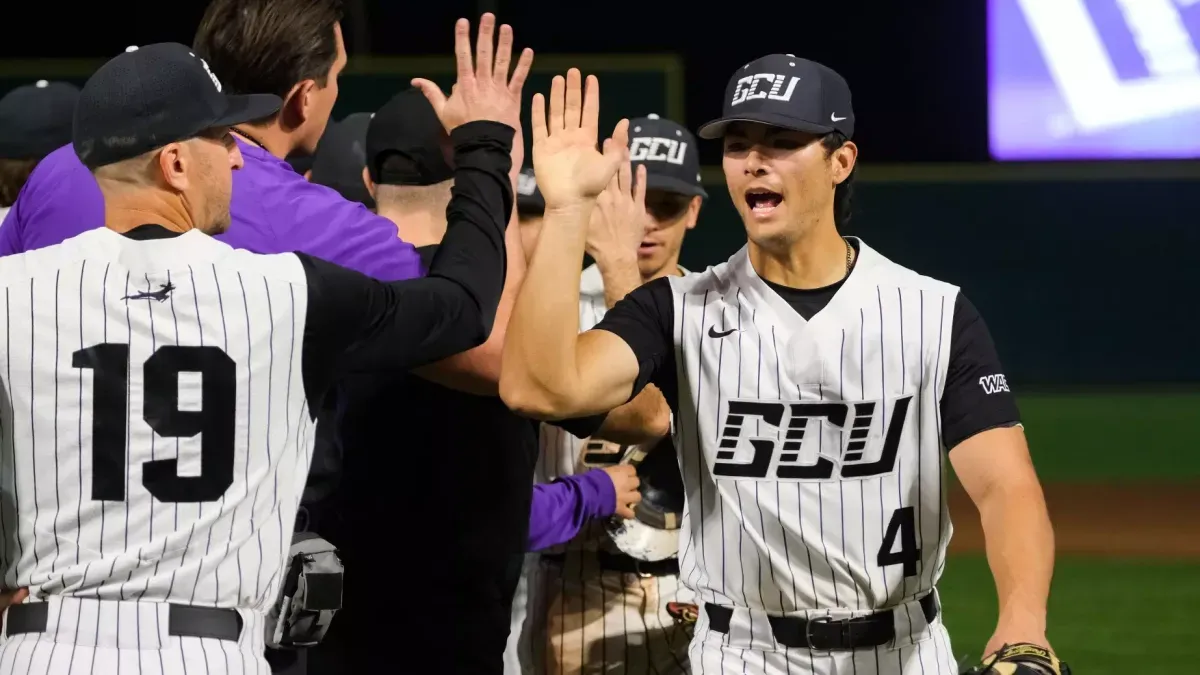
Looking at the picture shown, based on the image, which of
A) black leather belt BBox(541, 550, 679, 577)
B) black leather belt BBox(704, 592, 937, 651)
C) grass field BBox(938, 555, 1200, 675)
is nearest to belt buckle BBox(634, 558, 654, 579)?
black leather belt BBox(541, 550, 679, 577)

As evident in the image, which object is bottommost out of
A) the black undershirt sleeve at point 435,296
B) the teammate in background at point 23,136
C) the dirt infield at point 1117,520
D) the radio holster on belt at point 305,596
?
the dirt infield at point 1117,520

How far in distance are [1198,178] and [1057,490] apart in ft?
13.3

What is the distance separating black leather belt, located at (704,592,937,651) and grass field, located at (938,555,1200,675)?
2949mm

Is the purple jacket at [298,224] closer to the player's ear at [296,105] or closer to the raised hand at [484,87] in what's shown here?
the player's ear at [296,105]

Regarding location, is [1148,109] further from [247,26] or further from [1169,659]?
[247,26]

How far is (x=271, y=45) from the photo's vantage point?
282 cm

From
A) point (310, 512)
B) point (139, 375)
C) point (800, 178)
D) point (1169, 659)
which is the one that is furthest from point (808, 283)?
point (1169, 659)

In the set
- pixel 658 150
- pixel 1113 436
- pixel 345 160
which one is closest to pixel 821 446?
pixel 658 150

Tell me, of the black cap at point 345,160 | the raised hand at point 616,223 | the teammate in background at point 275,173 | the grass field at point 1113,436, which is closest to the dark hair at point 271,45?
the teammate in background at point 275,173

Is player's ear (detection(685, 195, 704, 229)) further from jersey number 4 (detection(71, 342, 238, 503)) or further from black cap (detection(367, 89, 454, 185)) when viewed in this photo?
jersey number 4 (detection(71, 342, 238, 503))

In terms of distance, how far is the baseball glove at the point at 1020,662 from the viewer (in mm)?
2223

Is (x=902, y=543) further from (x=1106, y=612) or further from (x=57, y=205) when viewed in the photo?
(x=1106, y=612)

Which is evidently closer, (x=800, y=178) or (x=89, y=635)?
(x=89, y=635)

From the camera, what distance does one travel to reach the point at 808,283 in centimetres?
290
